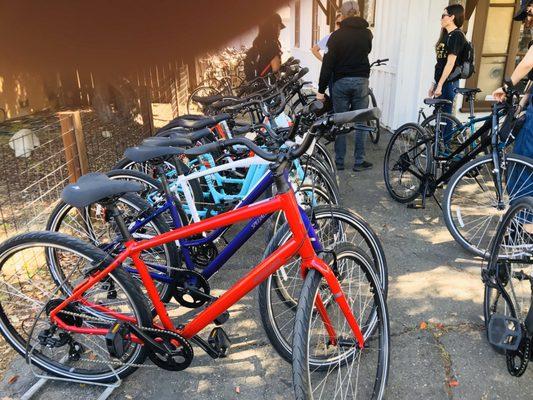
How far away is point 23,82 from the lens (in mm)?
7789

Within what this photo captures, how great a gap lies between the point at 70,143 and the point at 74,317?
1.99 meters

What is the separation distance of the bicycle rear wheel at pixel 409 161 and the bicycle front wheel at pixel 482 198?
0.44 m

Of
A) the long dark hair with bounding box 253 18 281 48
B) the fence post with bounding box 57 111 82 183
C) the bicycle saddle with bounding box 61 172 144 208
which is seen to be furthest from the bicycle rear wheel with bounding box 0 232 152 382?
the long dark hair with bounding box 253 18 281 48

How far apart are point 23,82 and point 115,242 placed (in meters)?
6.92

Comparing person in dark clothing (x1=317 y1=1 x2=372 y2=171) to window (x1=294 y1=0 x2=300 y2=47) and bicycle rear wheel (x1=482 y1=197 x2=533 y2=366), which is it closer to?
bicycle rear wheel (x1=482 y1=197 x2=533 y2=366)

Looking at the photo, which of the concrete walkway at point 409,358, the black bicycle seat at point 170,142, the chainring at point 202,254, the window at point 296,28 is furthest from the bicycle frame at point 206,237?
the window at point 296,28

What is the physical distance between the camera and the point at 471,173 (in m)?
3.55

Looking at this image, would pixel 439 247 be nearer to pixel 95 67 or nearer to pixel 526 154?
pixel 526 154

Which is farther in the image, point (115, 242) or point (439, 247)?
point (439, 247)

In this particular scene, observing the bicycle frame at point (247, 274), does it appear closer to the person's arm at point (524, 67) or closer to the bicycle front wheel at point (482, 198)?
the bicycle front wheel at point (482, 198)

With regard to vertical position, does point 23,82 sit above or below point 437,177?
above

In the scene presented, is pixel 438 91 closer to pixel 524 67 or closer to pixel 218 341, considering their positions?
pixel 524 67

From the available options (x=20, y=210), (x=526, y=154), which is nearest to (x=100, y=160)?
(x=20, y=210)

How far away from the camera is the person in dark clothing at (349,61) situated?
503 centimetres
